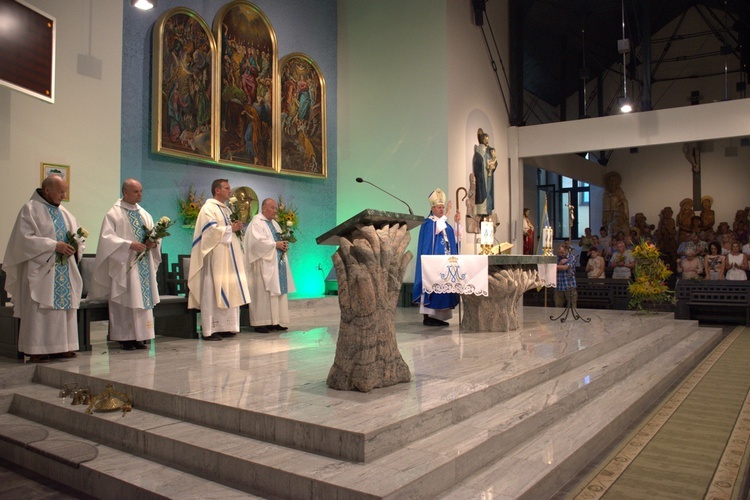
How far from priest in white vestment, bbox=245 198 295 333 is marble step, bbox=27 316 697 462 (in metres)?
2.76

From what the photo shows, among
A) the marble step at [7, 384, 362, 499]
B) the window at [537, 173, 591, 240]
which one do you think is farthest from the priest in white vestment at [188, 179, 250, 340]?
the window at [537, 173, 591, 240]

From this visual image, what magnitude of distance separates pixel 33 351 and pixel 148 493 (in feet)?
8.34

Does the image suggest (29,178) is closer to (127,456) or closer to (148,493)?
(127,456)

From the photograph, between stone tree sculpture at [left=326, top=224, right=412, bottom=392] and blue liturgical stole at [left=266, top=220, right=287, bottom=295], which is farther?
blue liturgical stole at [left=266, top=220, right=287, bottom=295]

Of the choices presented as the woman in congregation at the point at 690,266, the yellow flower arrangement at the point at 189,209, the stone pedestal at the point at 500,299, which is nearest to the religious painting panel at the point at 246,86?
the yellow flower arrangement at the point at 189,209

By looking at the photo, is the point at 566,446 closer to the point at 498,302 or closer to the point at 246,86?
the point at 498,302

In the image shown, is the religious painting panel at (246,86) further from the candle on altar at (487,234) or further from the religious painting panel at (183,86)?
Result: the candle on altar at (487,234)

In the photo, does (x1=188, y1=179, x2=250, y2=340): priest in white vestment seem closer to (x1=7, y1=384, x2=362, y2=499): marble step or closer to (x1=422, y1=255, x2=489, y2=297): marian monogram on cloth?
(x1=422, y1=255, x2=489, y2=297): marian monogram on cloth

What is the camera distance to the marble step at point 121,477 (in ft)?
9.67

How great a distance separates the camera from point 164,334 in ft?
22.8

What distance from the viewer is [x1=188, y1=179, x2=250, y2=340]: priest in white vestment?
6465 mm

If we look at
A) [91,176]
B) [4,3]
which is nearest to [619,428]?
[4,3]

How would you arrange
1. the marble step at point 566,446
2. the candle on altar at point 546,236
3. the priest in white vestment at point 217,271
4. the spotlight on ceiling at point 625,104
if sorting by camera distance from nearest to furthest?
1. the marble step at point 566,446
2. the priest in white vestment at point 217,271
3. the candle on altar at point 546,236
4. the spotlight on ceiling at point 625,104

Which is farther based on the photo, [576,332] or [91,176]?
[91,176]
